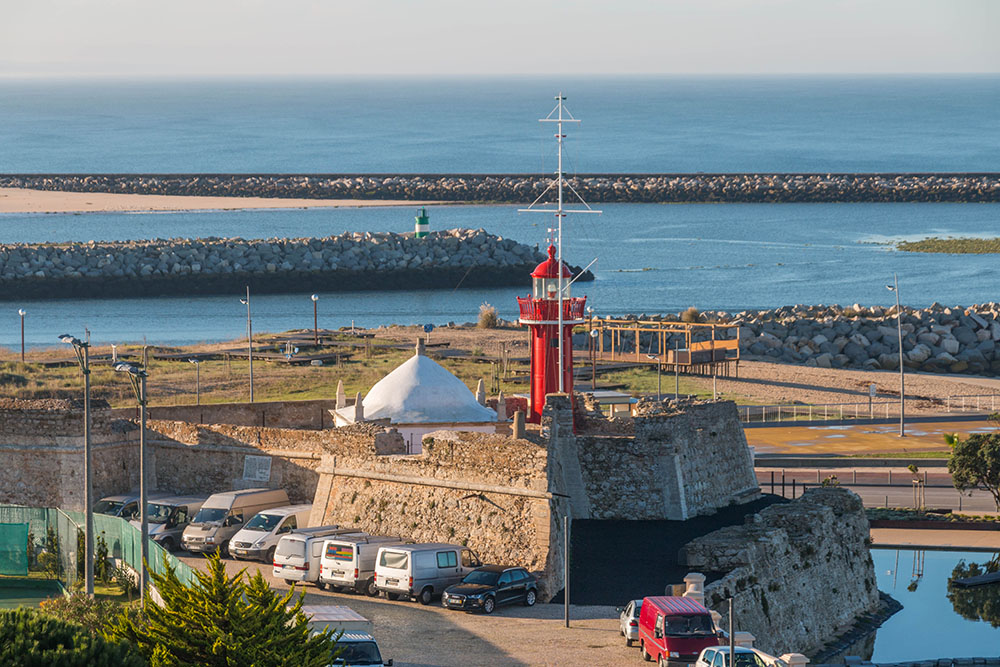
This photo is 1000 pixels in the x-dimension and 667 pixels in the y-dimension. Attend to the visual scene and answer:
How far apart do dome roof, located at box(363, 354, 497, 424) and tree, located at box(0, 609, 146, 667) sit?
57.6 feet

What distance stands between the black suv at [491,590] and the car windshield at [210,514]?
6276 mm

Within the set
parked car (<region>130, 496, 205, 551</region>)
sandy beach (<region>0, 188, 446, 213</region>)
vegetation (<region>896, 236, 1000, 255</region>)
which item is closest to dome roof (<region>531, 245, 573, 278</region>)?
parked car (<region>130, 496, 205, 551</region>)

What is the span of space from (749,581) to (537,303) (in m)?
9.86

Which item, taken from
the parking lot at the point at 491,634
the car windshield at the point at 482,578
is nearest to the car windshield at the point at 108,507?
the parking lot at the point at 491,634

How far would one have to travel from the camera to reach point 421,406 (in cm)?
3722

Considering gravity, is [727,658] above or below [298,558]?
below

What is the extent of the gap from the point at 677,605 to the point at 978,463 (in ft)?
61.8

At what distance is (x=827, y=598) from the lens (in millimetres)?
33062

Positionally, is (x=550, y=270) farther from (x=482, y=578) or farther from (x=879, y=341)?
(x=879, y=341)

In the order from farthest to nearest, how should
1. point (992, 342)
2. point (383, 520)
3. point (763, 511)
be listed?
point (992, 342), point (763, 511), point (383, 520)

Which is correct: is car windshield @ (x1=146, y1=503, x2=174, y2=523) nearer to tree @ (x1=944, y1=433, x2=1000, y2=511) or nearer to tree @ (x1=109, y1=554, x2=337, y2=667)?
tree @ (x1=109, y1=554, x2=337, y2=667)

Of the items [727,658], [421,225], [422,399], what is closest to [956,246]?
[421,225]

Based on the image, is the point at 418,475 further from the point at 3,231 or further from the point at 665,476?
the point at 3,231

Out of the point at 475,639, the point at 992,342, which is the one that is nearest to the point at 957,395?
the point at 992,342
